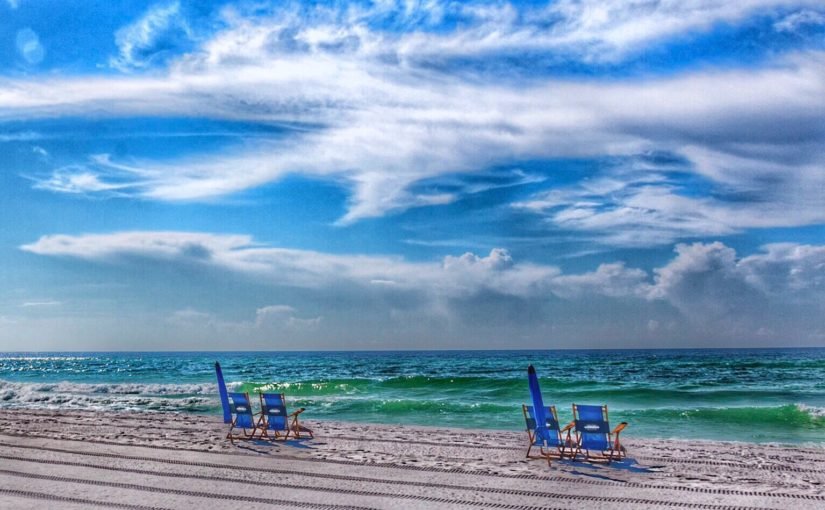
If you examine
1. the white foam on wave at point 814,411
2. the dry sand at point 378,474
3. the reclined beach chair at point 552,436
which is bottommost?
the white foam on wave at point 814,411

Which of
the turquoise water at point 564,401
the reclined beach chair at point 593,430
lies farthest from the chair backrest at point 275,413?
the turquoise water at point 564,401

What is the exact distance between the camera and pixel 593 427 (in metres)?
10.9

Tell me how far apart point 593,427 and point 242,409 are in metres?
6.90

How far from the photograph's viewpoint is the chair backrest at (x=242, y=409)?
13.2m

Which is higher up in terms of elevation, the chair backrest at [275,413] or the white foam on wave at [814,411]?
the chair backrest at [275,413]

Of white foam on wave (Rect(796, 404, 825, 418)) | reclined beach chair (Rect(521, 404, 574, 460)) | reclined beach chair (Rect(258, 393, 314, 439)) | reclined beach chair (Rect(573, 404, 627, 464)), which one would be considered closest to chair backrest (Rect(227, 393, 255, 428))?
reclined beach chair (Rect(258, 393, 314, 439))

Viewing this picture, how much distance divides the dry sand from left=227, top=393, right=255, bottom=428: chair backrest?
56 centimetres

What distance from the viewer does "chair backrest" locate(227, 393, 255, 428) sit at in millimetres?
13180

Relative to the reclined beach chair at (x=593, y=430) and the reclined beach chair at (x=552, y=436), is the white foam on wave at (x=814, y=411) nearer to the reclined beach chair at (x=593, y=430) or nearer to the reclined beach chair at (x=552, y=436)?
the reclined beach chair at (x=593, y=430)

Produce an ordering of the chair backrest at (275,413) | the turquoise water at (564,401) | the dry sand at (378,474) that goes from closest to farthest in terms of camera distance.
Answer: the dry sand at (378,474) < the chair backrest at (275,413) < the turquoise water at (564,401)

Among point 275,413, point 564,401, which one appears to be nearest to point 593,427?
point 275,413

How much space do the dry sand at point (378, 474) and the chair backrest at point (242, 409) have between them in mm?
558

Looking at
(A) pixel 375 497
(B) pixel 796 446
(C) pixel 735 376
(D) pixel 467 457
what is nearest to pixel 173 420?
(D) pixel 467 457

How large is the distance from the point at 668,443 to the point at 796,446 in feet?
9.42
